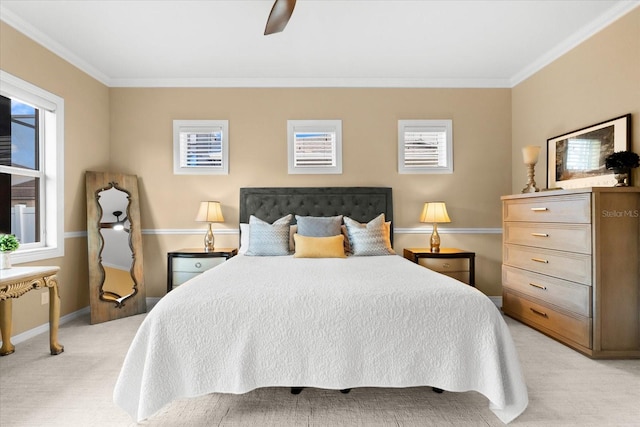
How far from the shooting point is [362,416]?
1982 millimetres

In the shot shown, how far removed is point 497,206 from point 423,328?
3215 millimetres

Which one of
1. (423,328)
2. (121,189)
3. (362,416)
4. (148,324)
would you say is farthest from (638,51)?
(121,189)

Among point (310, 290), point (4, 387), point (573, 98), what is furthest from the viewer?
point (573, 98)

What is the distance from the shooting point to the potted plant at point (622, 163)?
8.99ft

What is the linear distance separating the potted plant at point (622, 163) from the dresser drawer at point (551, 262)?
0.72 m

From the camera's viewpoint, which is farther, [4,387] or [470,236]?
[470,236]

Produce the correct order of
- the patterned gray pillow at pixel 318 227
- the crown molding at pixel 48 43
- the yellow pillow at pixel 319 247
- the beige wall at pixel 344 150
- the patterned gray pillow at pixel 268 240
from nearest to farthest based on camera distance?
the crown molding at pixel 48 43, the yellow pillow at pixel 319 247, the patterned gray pillow at pixel 268 240, the patterned gray pillow at pixel 318 227, the beige wall at pixel 344 150

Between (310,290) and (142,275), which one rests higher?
(310,290)

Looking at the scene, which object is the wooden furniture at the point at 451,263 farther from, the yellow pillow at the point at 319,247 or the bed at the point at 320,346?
the bed at the point at 320,346

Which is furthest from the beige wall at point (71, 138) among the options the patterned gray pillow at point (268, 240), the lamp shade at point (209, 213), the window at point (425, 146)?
the window at point (425, 146)

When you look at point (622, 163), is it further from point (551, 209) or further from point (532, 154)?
point (532, 154)

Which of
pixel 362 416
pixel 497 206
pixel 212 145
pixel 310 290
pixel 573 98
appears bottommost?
pixel 362 416

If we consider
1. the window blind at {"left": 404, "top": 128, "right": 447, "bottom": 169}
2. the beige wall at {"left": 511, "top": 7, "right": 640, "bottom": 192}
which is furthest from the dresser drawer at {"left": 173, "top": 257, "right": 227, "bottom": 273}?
the beige wall at {"left": 511, "top": 7, "right": 640, "bottom": 192}

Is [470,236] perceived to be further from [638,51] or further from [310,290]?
[310,290]
